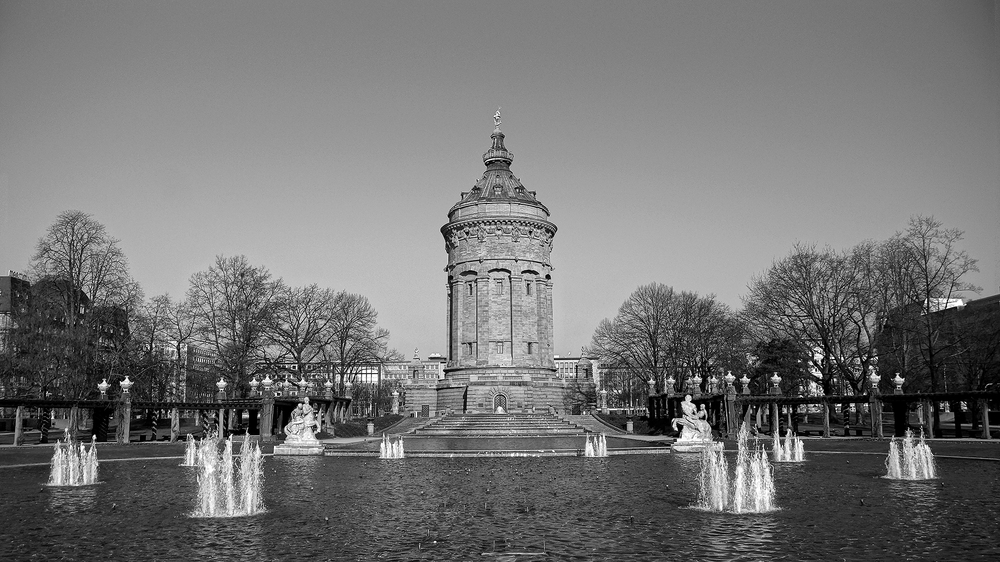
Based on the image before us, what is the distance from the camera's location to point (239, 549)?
11.3m

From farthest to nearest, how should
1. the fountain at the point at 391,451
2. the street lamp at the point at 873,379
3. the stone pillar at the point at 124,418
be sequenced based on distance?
the street lamp at the point at 873,379 → the stone pillar at the point at 124,418 → the fountain at the point at 391,451

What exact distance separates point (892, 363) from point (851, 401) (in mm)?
12685

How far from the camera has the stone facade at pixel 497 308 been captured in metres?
69.3

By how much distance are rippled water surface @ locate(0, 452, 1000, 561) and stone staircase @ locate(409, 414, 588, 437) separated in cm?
3015

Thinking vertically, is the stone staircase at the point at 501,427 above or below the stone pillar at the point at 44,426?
below

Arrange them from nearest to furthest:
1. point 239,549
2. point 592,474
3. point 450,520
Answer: point 239,549, point 450,520, point 592,474

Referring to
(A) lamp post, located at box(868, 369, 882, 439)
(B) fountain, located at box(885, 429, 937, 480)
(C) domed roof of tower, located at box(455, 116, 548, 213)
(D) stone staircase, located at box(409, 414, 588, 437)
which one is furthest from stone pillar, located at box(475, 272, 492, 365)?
(B) fountain, located at box(885, 429, 937, 480)

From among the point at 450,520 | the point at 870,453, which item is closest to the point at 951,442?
the point at 870,453

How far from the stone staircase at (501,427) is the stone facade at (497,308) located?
345 inches

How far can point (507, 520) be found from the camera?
13.9m

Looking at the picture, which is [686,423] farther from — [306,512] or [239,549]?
[239,549]

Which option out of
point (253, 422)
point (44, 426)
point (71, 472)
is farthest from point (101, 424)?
point (71, 472)

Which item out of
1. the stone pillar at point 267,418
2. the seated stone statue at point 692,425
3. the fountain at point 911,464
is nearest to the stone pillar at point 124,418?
the stone pillar at point 267,418

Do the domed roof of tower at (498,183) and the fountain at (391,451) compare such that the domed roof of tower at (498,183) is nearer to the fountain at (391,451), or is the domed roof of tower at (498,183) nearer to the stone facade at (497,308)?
the stone facade at (497,308)
